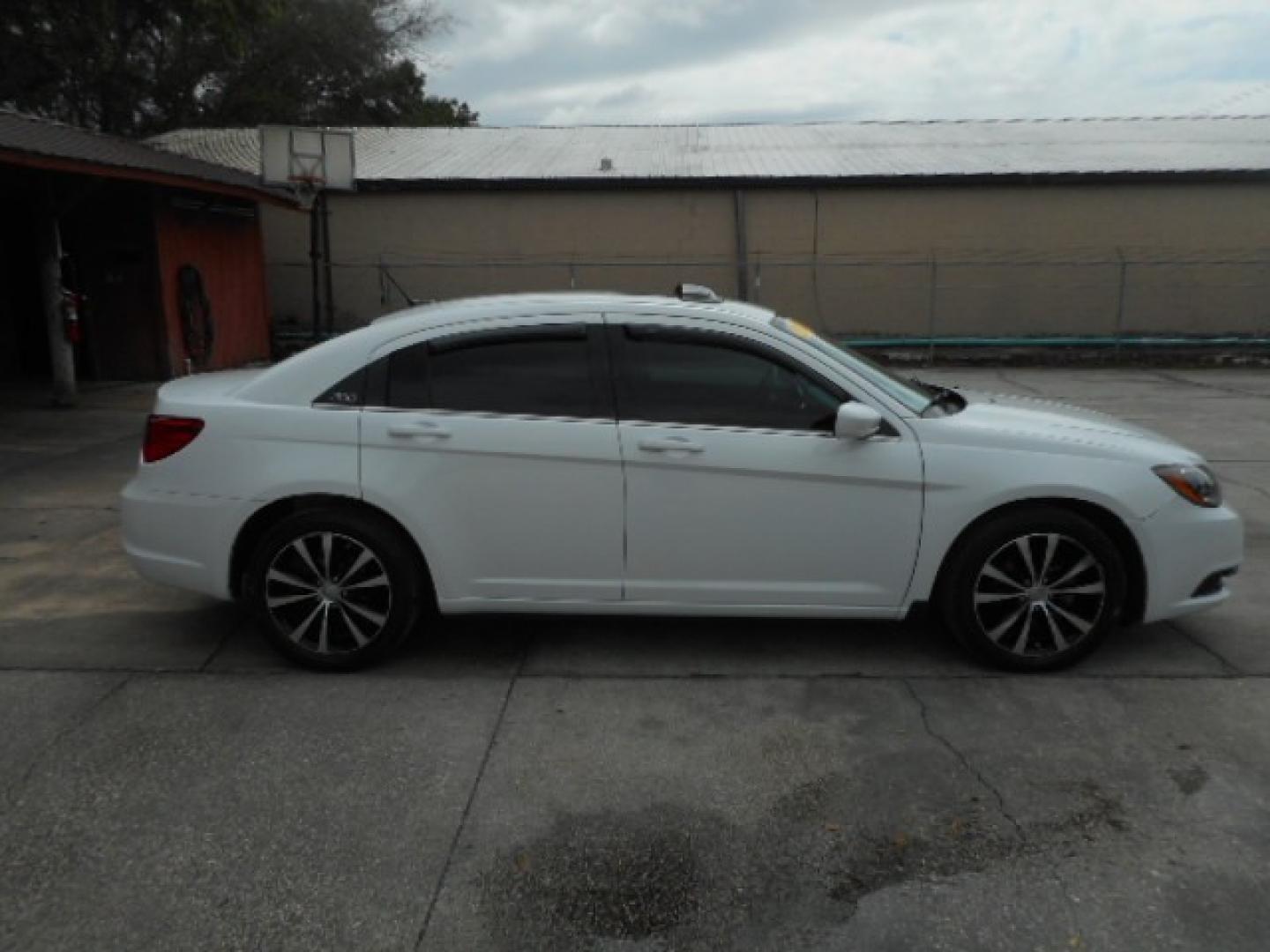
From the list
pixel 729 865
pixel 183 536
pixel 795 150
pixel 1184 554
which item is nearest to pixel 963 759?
pixel 729 865

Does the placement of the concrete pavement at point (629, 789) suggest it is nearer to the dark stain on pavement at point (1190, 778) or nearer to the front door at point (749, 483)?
the dark stain on pavement at point (1190, 778)

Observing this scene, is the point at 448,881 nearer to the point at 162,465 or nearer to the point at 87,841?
the point at 87,841

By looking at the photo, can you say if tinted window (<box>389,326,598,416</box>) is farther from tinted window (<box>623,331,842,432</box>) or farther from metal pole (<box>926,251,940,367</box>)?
metal pole (<box>926,251,940,367</box>)

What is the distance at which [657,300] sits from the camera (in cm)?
436

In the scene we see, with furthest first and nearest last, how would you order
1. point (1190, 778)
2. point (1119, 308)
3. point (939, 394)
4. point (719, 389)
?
point (1119, 308)
point (939, 394)
point (719, 389)
point (1190, 778)

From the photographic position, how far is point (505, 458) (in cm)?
410

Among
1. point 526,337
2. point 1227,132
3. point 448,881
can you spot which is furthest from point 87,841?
point 1227,132

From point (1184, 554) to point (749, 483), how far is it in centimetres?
182

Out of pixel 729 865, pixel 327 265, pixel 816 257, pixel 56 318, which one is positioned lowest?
pixel 729 865

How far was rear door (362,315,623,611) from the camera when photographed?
13.4ft

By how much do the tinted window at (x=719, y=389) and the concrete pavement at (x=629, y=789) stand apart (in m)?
1.08

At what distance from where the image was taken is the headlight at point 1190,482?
4.12 metres

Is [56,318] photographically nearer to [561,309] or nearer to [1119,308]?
[561,309]

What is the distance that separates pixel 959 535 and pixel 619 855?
201 centimetres
